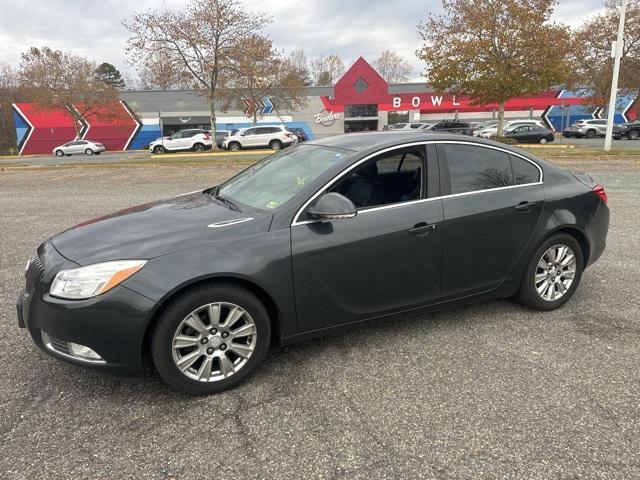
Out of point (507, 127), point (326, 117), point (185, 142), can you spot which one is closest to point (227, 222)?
point (185, 142)

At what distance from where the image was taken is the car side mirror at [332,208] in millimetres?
2879

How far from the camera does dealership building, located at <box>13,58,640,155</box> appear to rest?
4372 centimetres

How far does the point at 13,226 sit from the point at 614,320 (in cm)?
856

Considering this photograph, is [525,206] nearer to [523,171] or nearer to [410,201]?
[523,171]

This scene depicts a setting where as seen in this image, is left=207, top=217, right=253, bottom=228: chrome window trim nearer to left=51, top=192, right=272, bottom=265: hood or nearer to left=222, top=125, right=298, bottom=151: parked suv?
left=51, top=192, right=272, bottom=265: hood

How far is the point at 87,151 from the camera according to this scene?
36969 mm

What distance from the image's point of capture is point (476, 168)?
3.62 metres

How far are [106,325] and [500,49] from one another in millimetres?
22699

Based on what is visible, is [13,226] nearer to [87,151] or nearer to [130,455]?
[130,455]

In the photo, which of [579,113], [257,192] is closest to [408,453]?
[257,192]

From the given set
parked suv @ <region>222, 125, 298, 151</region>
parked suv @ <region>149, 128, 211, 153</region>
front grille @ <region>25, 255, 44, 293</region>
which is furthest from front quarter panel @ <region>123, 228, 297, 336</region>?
parked suv @ <region>149, 128, 211, 153</region>

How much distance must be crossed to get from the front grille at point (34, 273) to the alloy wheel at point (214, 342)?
3.13 feet

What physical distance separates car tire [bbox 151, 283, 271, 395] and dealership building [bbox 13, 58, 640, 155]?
42.0 metres

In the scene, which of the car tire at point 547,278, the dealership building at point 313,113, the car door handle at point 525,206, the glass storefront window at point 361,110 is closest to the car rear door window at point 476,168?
the car door handle at point 525,206
